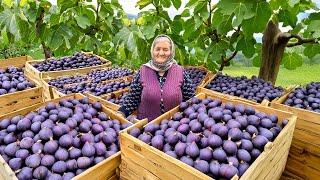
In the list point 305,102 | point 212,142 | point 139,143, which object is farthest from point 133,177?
point 305,102

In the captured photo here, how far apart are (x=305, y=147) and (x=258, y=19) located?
1.19 m

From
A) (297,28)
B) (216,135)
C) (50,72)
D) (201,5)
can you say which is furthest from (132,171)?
(297,28)

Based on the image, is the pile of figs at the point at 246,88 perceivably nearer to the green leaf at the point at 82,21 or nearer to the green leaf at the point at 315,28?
the green leaf at the point at 315,28

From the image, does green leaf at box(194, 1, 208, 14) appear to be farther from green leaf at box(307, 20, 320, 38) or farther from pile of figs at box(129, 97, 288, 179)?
pile of figs at box(129, 97, 288, 179)

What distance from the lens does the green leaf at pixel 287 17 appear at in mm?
3191

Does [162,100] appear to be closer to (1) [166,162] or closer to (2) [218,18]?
(1) [166,162]

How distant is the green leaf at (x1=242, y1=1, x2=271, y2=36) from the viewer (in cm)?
265

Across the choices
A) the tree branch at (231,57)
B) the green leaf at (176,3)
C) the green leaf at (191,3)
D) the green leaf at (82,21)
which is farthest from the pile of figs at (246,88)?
the green leaf at (82,21)

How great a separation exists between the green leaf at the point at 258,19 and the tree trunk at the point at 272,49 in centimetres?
71

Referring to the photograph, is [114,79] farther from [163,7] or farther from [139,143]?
[139,143]

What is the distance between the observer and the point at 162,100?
2.48 meters

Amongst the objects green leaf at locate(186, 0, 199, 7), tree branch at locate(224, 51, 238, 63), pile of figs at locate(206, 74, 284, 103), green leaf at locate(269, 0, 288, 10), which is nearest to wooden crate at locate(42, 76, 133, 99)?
pile of figs at locate(206, 74, 284, 103)

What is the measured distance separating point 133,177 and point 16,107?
1752mm

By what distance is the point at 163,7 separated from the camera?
3760 mm
